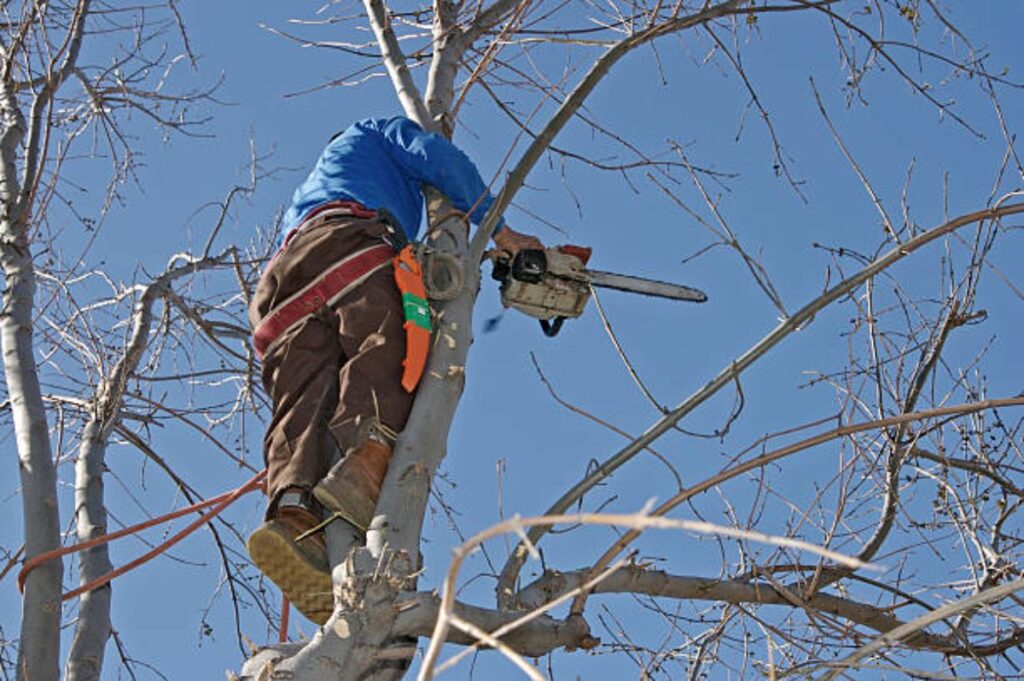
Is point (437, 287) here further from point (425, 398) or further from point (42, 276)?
point (42, 276)

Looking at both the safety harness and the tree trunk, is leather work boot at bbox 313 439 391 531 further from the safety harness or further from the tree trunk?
the tree trunk

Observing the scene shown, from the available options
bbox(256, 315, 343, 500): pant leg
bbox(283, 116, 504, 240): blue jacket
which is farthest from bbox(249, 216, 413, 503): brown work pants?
bbox(283, 116, 504, 240): blue jacket

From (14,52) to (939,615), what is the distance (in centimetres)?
388

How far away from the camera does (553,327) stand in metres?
4.93

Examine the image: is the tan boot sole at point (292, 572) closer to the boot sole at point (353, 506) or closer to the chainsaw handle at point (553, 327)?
the boot sole at point (353, 506)

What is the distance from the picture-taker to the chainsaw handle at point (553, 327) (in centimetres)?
492

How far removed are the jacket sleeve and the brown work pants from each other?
28 cm

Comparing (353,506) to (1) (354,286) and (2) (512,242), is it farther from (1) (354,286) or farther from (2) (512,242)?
(2) (512,242)

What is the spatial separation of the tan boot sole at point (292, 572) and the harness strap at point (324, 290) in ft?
2.33

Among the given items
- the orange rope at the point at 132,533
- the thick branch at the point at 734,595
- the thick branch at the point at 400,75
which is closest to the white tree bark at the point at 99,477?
the orange rope at the point at 132,533

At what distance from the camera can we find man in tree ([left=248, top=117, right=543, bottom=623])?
12.3 feet

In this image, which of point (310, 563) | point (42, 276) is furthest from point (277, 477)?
point (42, 276)

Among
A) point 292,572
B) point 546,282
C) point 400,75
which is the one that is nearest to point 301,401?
point 292,572

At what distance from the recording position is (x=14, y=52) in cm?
500
